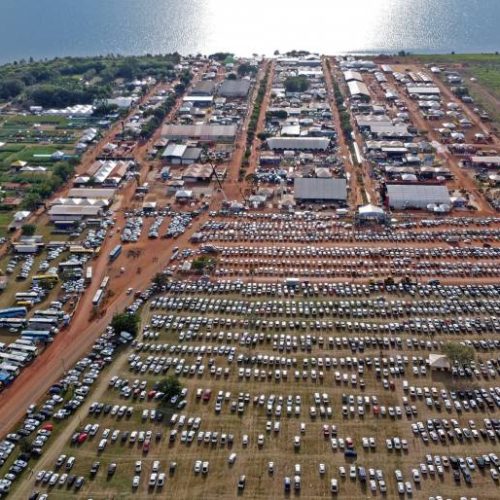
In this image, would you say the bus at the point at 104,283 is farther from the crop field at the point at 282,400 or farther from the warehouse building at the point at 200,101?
the warehouse building at the point at 200,101

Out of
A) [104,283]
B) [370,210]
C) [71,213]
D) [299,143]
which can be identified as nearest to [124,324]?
[104,283]

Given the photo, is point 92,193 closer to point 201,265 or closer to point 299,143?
point 201,265

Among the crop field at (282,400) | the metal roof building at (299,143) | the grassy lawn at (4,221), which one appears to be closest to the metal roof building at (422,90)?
the metal roof building at (299,143)

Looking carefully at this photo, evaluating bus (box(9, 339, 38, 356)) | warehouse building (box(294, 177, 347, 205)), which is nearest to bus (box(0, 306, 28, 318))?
bus (box(9, 339, 38, 356))

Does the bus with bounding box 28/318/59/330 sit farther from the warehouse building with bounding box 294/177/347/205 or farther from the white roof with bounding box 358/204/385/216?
the white roof with bounding box 358/204/385/216

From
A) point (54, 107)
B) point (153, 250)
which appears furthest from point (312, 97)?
point (153, 250)
